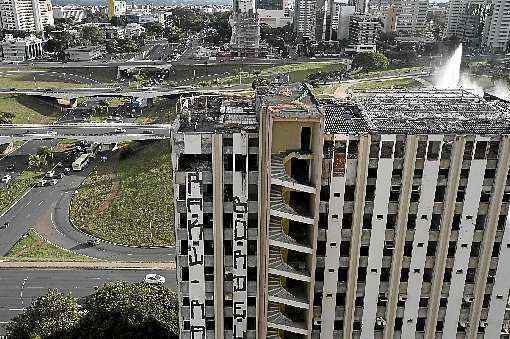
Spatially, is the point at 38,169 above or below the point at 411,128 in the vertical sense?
below

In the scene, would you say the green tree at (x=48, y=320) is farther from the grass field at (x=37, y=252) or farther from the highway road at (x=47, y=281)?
the grass field at (x=37, y=252)

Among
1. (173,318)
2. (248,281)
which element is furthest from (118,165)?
(248,281)

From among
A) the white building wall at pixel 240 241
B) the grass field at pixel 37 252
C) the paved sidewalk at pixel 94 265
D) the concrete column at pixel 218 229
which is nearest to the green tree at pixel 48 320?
the paved sidewalk at pixel 94 265

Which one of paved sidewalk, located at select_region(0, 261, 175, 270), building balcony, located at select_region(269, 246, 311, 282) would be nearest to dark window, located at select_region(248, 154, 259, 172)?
building balcony, located at select_region(269, 246, 311, 282)

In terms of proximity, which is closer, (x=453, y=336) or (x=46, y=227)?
(x=453, y=336)

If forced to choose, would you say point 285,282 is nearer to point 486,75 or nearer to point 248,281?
A: point 248,281

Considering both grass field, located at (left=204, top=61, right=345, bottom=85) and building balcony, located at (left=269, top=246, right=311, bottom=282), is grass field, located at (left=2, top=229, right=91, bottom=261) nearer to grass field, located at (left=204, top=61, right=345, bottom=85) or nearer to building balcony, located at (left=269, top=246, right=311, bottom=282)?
building balcony, located at (left=269, top=246, right=311, bottom=282)
